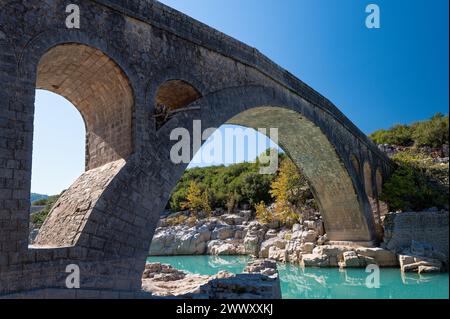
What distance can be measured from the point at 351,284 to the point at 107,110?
11.8 meters

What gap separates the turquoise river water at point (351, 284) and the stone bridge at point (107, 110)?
286 inches

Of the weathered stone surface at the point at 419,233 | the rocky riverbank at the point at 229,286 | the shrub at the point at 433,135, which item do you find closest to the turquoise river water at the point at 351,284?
the weathered stone surface at the point at 419,233

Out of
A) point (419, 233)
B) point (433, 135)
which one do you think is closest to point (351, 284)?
point (419, 233)

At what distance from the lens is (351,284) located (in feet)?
49.3

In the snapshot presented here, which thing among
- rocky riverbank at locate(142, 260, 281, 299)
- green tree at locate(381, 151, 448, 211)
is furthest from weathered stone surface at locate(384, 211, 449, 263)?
rocky riverbank at locate(142, 260, 281, 299)

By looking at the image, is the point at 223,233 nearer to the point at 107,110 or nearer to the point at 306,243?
the point at 306,243

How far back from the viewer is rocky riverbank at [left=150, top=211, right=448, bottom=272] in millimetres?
18109

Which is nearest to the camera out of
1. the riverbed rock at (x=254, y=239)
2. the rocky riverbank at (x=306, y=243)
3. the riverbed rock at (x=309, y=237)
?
the rocky riverbank at (x=306, y=243)

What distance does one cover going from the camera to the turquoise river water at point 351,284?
13.1 meters

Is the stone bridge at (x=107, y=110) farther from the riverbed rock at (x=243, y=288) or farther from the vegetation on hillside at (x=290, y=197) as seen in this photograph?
the vegetation on hillside at (x=290, y=197)
